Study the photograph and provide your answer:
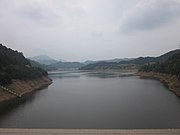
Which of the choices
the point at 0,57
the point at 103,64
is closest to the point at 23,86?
the point at 0,57

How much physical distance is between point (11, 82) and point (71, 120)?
65.1ft

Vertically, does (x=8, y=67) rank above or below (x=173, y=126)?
above

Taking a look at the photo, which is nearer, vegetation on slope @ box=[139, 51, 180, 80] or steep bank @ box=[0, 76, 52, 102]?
steep bank @ box=[0, 76, 52, 102]

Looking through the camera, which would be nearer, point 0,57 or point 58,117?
point 58,117

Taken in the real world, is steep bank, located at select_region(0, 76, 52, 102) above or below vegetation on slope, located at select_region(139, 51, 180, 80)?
below

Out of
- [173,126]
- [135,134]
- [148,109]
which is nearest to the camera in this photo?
[135,134]

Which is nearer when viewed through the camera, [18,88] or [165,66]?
[18,88]

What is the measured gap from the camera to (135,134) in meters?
12.2

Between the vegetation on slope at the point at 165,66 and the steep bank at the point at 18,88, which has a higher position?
the vegetation on slope at the point at 165,66

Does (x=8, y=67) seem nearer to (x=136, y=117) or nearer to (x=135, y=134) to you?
(x=136, y=117)

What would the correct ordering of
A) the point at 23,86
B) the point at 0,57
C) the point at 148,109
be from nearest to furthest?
the point at 148,109 < the point at 23,86 < the point at 0,57

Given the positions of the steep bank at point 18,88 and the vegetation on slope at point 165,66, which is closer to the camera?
the steep bank at point 18,88

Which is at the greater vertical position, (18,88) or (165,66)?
(165,66)

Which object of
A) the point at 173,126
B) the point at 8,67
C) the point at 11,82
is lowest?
the point at 173,126
